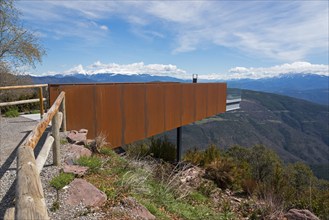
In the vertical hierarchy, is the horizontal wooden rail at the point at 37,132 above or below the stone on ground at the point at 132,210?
above

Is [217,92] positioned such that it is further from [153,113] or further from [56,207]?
[56,207]

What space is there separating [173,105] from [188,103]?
46.5 inches

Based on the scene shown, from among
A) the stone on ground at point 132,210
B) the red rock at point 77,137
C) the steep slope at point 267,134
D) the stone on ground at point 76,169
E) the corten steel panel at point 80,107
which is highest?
the corten steel panel at point 80,107

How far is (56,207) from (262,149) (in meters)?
37.7

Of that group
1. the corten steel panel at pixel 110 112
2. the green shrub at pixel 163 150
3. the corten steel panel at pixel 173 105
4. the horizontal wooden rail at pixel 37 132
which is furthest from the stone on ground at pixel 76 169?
the green shrub at pixel 163 150

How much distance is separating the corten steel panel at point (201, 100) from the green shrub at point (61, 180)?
8.69 meters

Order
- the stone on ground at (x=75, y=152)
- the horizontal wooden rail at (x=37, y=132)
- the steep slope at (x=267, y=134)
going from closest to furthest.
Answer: the horizontal wooden rail at (x=37, y=132) → the stone on ground at (x=75, y=152) → the steep slope at (x=267, y=134)

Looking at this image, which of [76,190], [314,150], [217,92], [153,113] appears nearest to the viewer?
[76,190]

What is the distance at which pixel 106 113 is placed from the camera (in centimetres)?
816

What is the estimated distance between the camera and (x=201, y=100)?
13352mm

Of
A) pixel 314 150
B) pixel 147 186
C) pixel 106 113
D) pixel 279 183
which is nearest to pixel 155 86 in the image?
pixel 106 113

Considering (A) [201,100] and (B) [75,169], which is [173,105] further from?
(B) [75,169]

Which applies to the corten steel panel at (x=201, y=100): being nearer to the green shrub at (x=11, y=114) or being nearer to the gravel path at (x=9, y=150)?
the gravel path at (x=9, y=150)

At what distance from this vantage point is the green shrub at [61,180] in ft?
14.2
